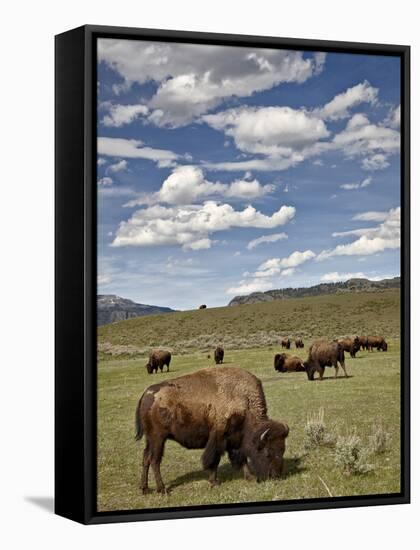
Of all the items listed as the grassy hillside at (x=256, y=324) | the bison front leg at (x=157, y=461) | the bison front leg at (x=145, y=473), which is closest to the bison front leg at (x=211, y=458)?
the bison front leg at (x=157, y=461)

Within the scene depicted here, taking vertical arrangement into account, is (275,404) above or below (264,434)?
above

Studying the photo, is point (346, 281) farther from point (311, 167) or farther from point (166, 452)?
point (166, 452)

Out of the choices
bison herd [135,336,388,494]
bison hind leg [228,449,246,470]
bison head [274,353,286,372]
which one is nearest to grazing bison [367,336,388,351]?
bison head [274,353,286,372]

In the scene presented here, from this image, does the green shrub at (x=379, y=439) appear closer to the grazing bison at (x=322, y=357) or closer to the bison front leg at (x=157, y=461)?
the grazing bison at (x=322, y=357)

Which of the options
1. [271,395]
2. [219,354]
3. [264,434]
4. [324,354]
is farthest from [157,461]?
[324,354]

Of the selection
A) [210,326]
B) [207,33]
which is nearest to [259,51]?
[207,33]

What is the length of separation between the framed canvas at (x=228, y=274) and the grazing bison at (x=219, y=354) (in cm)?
6

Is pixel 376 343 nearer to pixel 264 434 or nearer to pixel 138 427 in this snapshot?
pixel 264 434

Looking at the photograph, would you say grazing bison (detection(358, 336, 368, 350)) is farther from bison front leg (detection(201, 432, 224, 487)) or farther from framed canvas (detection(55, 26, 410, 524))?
bison front leg (detection(201, 432, 224, 487))

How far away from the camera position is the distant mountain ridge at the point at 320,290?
16047 millimetres

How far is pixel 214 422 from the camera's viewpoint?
15781 mm

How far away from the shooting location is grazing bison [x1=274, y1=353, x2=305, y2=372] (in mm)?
16438

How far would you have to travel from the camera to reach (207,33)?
1578cm

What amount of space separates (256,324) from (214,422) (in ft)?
4.16
